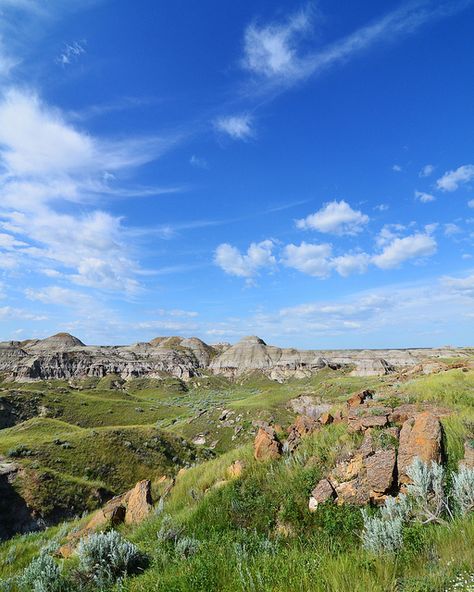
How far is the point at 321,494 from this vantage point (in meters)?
7.64

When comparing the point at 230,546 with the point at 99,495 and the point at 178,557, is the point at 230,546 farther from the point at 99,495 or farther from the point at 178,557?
the point at 99,495

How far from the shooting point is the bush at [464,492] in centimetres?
590

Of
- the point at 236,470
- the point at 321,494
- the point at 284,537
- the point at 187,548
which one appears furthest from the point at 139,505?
the point at 321,494

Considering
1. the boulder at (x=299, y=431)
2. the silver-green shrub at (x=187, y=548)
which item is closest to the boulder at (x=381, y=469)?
the boulder at (x=299, y=431)

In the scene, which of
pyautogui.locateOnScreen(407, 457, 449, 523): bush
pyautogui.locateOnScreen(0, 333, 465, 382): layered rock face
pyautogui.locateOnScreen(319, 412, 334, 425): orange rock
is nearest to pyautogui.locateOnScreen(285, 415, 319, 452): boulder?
pyautogui.locateOnScreen(319, 412, 334, 425): orange rock

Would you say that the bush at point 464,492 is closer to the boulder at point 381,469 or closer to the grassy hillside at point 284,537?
the grassy hillside at point 284,537

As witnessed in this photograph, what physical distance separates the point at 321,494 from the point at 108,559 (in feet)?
14.2

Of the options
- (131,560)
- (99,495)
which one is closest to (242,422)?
(99,495)

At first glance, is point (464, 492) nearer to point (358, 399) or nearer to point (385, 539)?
point (385, 539)

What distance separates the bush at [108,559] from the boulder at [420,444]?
5.44 meters

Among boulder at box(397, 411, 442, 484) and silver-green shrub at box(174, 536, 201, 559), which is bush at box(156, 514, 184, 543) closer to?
silver-green shrub at box(174, 536, 201, 559)

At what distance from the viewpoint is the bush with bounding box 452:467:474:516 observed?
5.90 m

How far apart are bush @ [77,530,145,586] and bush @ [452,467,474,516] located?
555 centimetres

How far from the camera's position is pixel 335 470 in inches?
340
